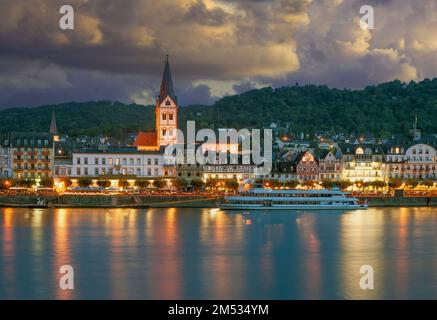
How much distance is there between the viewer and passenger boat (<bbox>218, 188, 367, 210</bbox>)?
72.2m

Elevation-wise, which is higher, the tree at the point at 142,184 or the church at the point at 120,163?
the church at the point at 120,163

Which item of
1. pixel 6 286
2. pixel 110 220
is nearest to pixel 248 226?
pixel 110 220

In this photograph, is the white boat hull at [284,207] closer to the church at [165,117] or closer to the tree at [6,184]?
the tree at [6,184]

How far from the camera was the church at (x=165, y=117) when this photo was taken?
96875 mm

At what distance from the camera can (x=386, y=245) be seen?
49531 mm

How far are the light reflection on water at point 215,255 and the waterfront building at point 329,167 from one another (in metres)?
25.5

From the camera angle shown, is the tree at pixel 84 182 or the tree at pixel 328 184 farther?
the tree at pixel 328 184

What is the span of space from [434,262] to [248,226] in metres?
17.0

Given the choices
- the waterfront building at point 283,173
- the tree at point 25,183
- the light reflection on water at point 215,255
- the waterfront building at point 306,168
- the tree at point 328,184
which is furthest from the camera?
the waterfront building at point 306,168

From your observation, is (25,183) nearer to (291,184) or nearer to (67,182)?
(67,182)

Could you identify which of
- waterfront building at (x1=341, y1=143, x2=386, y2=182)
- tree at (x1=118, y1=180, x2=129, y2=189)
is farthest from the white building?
waterfront building at (x1=341, y1=143, x2=386, y2=182)

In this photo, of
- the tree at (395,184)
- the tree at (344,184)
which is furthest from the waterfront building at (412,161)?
the tree at (344,184)
